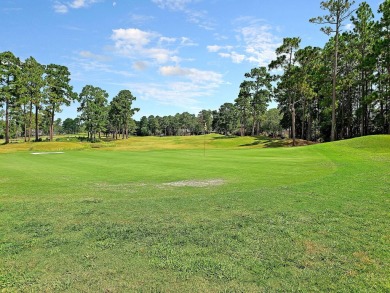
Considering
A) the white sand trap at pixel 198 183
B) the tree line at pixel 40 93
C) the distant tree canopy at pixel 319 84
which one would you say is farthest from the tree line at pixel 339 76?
the tree line at pixel 40 93

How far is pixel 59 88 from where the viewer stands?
198 ft

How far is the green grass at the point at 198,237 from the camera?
155 inches

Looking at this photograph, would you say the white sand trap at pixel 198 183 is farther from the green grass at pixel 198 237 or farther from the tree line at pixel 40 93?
the tree line at pixel 40 93

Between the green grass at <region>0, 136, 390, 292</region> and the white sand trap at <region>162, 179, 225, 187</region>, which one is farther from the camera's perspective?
the white sand trap at <region>162, 179, 225, 187</region>

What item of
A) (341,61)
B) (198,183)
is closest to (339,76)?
(341,61)

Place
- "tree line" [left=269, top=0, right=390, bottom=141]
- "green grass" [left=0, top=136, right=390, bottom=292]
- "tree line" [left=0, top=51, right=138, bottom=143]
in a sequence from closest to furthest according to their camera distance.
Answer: "green grass" [left=0, top=136, right=390, bottom=292] → "tree line" [left=269, top=0, right=390, bottom=141] → "tree line" [left=0, top=51, right=138, bottom=143]

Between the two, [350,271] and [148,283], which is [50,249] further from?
[350,271]

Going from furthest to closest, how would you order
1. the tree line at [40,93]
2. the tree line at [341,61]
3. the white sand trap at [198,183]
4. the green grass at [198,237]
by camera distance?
the tree line at [40,93]
the tree line at [341,61]
the white sand trap at [198,183]
the green grass at [198,237]

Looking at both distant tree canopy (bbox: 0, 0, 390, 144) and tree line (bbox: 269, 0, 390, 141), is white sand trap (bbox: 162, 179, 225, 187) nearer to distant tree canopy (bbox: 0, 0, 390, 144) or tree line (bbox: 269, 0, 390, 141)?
distant tree canopy (bbox: 0, 0, 390, 144)

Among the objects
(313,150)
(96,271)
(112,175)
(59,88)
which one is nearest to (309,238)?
(96,271)

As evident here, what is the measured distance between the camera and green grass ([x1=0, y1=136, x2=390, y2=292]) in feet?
12.9

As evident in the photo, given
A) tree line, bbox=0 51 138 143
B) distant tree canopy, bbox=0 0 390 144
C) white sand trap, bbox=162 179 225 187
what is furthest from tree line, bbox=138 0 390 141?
tree line, bbox=0 51 138 143

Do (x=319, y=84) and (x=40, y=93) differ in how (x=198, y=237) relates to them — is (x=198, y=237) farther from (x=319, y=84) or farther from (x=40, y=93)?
(x=40, y=93)

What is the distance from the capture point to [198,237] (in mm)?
5488
